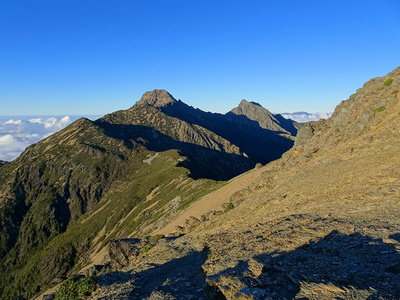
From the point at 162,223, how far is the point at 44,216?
414 feet

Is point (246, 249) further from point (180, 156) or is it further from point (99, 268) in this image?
point (180, 156)

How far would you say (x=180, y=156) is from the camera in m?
147

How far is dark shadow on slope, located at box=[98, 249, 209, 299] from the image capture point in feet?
42.9

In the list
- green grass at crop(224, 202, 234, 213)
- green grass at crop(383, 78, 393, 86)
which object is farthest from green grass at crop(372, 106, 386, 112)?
green grass at crop(224, 202, 234, 213)

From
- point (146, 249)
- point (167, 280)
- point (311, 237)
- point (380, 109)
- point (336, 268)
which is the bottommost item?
point (146, 249)

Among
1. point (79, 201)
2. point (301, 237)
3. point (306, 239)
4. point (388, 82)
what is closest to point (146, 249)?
point (301, 237)

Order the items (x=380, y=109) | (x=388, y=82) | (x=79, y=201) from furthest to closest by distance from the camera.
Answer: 1. (x=79, y=201)
2. (x=388, y=82)
3. (x=380, y=109)

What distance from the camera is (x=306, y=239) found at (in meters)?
14.4

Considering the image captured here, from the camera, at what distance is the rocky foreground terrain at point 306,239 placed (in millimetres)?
10406

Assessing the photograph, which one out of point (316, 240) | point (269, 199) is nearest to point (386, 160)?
point (269, 199)

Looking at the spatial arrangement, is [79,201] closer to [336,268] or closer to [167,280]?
[167,280]

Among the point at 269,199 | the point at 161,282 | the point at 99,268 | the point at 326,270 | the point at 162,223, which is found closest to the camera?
the point at 326,270

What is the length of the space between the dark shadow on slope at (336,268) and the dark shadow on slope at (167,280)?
2886 millimetres

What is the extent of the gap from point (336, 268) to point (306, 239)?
3.45 meters
